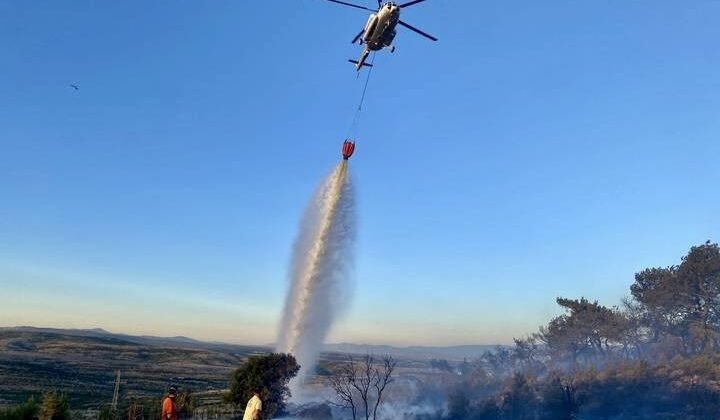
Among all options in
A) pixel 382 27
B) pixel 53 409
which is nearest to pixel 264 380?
pixel 53 409

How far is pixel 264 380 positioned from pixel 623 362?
53.7 meters

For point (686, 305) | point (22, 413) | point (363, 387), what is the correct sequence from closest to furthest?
1. point (22, 413)
2. point (363, 387)
3. point (686, 305)

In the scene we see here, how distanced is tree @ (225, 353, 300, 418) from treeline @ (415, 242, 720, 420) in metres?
20.7

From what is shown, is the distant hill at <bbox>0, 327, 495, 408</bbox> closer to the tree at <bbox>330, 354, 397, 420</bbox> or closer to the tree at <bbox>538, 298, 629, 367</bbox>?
the tree at <bbox>330, 354, 397, 420</bbox>

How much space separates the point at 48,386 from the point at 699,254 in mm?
103548

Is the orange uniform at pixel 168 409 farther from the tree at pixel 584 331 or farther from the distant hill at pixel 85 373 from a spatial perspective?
the tree at pixel 584 331

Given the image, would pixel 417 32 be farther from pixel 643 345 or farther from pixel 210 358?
pixel 210 358

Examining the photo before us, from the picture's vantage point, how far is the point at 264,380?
49219 millimetres

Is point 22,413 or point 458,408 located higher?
point 22,413

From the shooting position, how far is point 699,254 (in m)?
80.1

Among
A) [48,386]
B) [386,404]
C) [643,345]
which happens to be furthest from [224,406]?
[643,345]

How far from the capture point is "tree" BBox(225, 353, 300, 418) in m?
48.9

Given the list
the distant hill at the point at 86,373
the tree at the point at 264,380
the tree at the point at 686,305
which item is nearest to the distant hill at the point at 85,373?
the distant hill at the point at 86,373

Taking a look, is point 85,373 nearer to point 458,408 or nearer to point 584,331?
point 458,408
